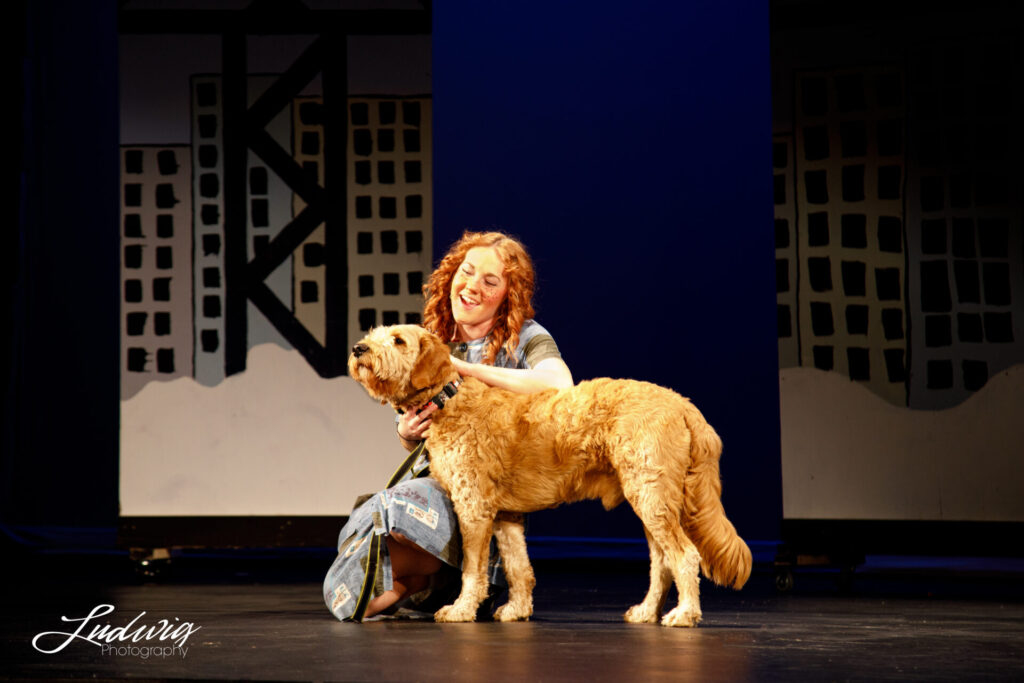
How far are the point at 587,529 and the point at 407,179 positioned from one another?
6.91 feet

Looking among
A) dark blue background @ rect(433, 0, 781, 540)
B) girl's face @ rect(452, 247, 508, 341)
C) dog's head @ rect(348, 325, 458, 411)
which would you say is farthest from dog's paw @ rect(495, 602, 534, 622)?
dark blue background @ rect(433, 0, 781, 540)

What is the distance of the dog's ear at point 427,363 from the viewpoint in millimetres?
3061

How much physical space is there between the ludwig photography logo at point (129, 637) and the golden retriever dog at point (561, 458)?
72 cm

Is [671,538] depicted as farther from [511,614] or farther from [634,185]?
[634,185]

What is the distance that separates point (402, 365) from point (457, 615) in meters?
0.71

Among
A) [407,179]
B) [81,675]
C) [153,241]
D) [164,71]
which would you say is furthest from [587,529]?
[81,675]

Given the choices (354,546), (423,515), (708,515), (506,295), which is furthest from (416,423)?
(708,515)

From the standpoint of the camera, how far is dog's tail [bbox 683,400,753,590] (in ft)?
9.98

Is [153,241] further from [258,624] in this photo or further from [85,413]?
[258,624]

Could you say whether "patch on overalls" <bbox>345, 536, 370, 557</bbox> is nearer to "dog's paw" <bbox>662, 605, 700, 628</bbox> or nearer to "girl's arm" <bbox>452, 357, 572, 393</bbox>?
"girl's arm" <bbox>452, 357, 572, 393</bbox>

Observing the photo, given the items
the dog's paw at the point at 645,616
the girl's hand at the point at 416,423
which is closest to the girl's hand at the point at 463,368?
the girl's hand at the point at 416,423

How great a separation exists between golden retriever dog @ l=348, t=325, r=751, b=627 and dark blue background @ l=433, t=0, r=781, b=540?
8.77 ft

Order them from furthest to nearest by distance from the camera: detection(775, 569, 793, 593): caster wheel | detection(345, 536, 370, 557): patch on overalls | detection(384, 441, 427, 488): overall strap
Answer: detection(775, 569, 793, 593): caster wheel, detection(384, 441, 427, 488): overall strap, detection(345, 536, 370, 557): patch on overalls

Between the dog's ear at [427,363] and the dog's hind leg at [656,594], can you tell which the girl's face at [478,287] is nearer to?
the dog's ear at [427,363]
